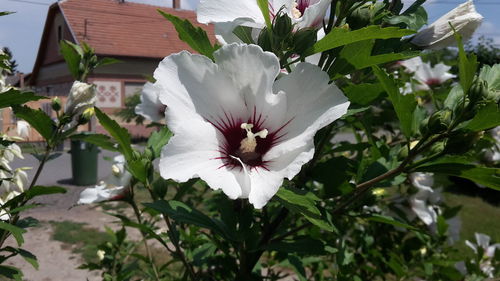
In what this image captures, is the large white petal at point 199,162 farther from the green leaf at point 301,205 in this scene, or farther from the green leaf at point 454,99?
the green leaf at point 454,99

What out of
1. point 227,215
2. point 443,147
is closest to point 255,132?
point 227,215

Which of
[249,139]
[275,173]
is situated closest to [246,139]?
[249,139]

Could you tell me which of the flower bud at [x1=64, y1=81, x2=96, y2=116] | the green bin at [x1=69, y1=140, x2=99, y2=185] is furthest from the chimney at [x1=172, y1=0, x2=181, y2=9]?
the flower bud at [x1=64, y1=81, x2=96, y2=116]

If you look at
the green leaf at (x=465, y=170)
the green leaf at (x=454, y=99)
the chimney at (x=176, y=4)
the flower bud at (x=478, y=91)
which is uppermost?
the flower bud at (x=478, y=91)

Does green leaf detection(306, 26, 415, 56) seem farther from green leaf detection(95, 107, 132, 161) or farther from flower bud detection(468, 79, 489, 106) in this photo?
green leaf detection(95, 107, 132, 161)

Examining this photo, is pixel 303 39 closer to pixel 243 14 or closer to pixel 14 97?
pixel 243 14

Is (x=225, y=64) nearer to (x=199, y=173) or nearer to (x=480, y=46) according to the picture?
(x=199, y=173)

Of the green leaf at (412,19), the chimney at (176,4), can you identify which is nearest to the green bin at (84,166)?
the green leaf at (412,19)
